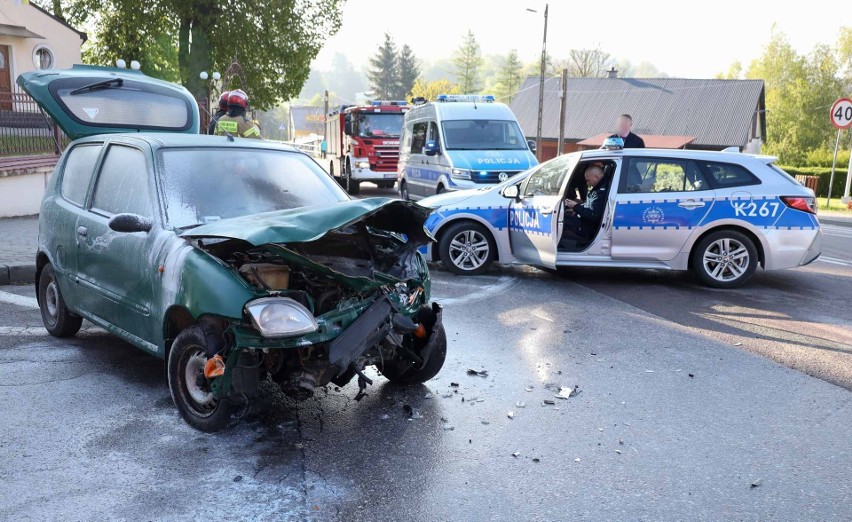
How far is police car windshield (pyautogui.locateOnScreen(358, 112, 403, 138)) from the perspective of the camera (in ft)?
72.4

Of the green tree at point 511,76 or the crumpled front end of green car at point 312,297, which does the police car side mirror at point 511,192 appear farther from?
the green tree at point 511,76

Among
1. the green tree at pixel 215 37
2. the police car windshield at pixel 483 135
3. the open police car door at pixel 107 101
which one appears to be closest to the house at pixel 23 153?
the open police car door at pixel 107 101

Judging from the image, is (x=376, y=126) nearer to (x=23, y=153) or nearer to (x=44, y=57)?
(x=23, y=153)

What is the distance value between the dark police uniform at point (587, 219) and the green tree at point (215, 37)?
19800mm

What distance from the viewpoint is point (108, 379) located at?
5289mm

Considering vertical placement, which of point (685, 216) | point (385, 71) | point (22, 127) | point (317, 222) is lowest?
point (685, 216)

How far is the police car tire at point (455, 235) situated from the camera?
31.5 ft

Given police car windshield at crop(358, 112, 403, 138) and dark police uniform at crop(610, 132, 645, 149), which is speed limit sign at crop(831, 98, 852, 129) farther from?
police car windshield at crop(358, 112, 403, 138)

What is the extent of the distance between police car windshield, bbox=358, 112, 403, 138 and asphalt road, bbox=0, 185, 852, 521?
1576 centimetres

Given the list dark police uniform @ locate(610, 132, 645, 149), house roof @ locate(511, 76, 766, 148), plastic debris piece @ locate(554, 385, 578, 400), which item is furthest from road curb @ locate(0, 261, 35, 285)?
house roof @ locate(511, 76, 766, 148)

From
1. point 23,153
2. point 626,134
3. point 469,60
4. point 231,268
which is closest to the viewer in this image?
point 231,268

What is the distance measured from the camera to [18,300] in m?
7.77

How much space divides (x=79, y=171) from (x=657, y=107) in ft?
173

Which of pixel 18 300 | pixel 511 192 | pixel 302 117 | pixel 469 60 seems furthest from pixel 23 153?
pixel 302 117
